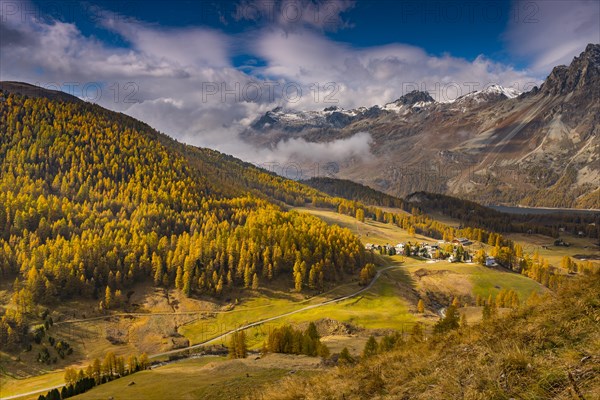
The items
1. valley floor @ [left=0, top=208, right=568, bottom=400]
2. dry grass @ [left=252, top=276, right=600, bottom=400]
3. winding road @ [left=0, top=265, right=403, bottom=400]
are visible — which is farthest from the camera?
valley floor @ [left=0, top=208, right=568, bottom=400]

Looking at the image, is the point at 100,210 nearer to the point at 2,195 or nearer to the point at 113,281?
the point at 2,195

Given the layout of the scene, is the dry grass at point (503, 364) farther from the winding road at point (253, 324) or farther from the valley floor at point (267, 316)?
the winding road at point (253, 324)

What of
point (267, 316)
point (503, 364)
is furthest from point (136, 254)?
point (503, 364)

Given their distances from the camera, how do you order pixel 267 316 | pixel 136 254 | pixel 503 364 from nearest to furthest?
pixel 503 364 → pixel 267 316 → pixel 136 254

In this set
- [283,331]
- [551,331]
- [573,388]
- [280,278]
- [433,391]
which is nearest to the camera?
[573,388]

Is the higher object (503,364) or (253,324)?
(503,364)

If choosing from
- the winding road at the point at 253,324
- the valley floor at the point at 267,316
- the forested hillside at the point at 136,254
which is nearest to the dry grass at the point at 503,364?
the valley floor at the point at 267,316

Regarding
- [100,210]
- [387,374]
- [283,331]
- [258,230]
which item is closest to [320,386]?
[387,374]

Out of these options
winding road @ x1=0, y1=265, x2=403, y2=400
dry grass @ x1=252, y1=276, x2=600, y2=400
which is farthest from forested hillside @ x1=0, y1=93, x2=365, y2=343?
dry grass @ x1=252, y1=276, x2=600, y2=400

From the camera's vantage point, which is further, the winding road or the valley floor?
the valley floor

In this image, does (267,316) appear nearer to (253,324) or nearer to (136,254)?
(253,324)

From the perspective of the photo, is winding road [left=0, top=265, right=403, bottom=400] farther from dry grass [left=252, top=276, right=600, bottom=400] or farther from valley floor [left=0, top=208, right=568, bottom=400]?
dry grass [left=252, top=276, right=600, bottom=400]
